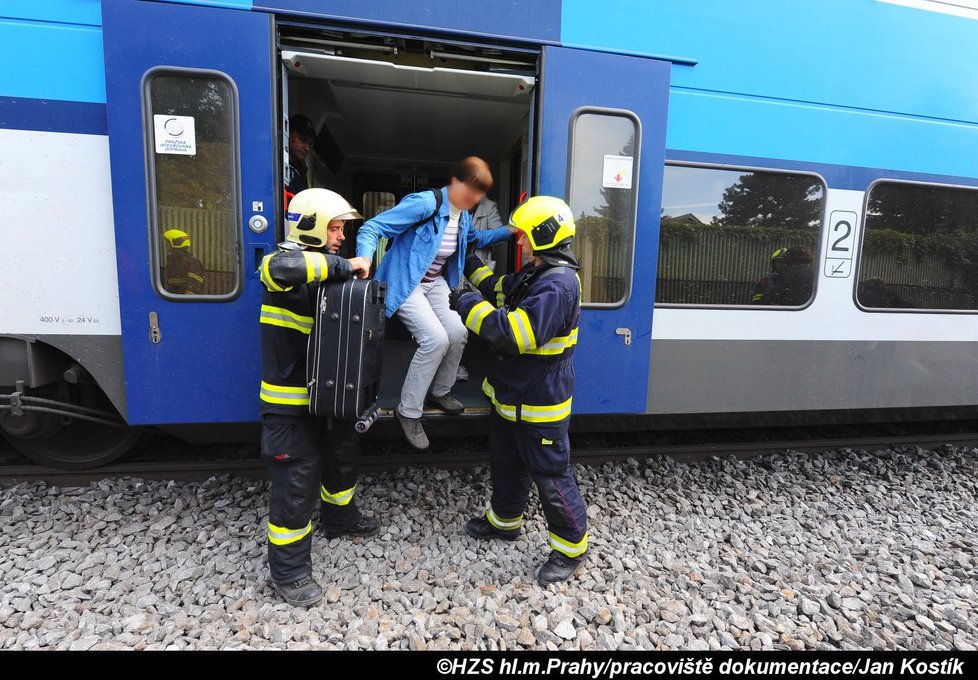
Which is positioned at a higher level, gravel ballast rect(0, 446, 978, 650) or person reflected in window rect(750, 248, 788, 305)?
person reflected in window rect(750, 248, 788, 305)

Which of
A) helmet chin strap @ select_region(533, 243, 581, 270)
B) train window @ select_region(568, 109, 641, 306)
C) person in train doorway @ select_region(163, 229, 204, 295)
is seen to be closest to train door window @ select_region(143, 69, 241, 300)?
person in train doorway @ select_region(163, 229, 204, 295)

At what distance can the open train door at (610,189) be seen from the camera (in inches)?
114

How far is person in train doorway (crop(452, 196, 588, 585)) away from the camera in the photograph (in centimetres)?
240

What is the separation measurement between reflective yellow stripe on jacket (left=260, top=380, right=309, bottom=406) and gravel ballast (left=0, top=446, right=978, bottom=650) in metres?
0.98

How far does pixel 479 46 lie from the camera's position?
2809 millimetres

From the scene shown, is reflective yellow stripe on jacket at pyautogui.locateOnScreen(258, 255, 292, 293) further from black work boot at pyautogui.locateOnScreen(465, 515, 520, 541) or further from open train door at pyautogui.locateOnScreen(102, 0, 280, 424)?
black work boot at pyautogui.locateOnScreen(465, 515, 520, 541)

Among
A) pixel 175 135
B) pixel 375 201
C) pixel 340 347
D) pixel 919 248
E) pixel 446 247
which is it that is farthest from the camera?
pixel 375 201

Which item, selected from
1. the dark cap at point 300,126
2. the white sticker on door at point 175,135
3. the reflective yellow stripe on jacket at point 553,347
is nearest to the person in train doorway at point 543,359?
the reflective yellow stripe on jacket at point 553,347

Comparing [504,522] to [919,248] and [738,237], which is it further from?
[919,248]

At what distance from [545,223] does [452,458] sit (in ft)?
6.45

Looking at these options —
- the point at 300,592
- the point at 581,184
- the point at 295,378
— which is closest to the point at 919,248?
the point at 581,184

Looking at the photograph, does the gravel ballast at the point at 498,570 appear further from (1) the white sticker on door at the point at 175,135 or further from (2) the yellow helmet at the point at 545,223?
(1) the white sticker on door at the point at 175,135

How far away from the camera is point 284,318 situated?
2.32 metres

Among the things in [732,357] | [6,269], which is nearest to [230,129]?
[6,269]
